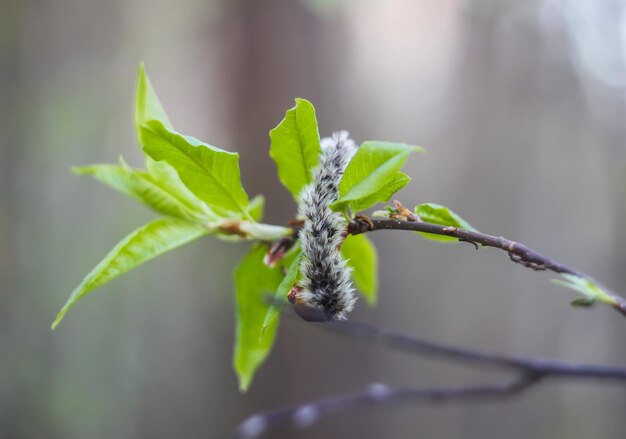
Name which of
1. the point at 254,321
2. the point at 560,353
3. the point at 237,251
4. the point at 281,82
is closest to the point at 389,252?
the point at 237,251

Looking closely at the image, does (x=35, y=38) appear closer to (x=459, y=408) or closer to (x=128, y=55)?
(x=128, y=55)

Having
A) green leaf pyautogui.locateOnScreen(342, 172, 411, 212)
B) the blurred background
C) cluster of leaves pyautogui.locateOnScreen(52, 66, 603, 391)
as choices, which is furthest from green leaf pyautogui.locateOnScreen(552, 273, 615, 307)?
the blurred background

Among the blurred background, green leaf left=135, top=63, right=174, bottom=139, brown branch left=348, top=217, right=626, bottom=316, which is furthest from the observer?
the blurred background

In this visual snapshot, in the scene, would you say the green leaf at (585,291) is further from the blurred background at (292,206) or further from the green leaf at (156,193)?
the blurred background at (292,206)

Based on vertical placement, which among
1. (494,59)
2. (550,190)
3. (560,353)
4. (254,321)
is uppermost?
(494,59)

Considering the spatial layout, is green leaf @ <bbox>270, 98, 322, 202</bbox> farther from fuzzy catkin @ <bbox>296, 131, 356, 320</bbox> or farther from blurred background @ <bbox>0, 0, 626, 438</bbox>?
blurred background @ <bbox>0, 0, 626, 438</bbox>

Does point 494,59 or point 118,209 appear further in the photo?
point 494,59

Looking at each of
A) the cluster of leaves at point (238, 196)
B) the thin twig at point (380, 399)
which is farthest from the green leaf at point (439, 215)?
the thin twig at point (380, 399)
